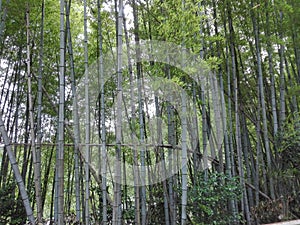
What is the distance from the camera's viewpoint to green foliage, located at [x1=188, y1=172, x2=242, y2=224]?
3375 mm

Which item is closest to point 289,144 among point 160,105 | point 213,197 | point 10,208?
point 213,197

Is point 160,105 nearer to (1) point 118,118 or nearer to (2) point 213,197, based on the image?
(2) point 213,197

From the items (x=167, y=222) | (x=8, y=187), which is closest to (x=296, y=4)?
(x=167, y=222)

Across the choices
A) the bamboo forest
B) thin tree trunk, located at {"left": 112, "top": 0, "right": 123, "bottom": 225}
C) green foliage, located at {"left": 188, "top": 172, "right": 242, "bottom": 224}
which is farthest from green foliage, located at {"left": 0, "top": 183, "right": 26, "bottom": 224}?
green foliage, located at {"left": 188, "top": 172, "right": 242, "bottom": 224}

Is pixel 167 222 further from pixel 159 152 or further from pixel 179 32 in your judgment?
pixel 179 32

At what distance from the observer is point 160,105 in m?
4.61

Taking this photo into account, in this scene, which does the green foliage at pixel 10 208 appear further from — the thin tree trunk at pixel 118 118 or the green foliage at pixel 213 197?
the green foliage at pixel 213 197

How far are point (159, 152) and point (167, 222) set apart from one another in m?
0.88

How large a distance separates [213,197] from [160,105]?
1654mm

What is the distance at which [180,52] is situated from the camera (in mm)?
3133

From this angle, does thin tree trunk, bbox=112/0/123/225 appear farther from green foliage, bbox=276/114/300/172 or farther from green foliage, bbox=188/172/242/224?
green foliage, bbox=276/114/300/172

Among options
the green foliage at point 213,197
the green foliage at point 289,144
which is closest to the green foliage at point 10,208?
the green foliage at point 213,197

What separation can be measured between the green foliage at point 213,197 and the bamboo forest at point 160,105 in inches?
0.5

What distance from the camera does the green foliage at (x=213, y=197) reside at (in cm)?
337
